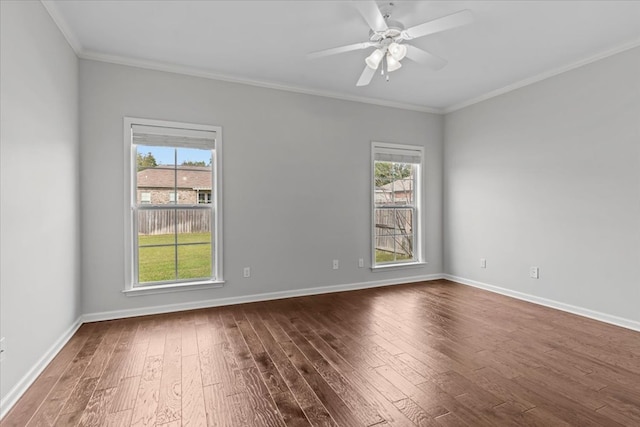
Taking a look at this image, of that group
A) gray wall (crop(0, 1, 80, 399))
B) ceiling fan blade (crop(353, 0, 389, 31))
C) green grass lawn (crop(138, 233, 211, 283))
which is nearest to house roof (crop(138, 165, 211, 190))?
green grass lawn (crop(138, 233, 211, 283))

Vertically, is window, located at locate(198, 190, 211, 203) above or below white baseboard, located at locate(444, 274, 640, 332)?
above

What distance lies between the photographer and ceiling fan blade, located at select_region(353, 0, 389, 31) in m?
2.03

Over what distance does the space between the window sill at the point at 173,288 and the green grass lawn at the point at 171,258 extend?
0.36ft

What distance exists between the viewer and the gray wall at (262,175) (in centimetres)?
329

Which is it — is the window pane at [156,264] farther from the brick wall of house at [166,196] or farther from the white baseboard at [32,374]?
the white baseboard at [32,374]

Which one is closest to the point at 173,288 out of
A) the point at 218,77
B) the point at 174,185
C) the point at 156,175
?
the point at 174,185

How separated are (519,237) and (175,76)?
4671 millimetres

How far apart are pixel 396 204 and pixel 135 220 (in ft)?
11.8

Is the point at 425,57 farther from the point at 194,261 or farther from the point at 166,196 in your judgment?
the point at 194,261

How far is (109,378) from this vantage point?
2182 millimetres

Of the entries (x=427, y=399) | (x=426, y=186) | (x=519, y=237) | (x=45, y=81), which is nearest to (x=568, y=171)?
(x=519, y=237)

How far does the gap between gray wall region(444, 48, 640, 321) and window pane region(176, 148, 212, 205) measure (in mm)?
3763

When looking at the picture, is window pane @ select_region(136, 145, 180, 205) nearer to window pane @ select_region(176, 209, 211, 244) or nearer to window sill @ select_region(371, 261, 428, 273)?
window pane @ select_region(176, 209, 211, 244)

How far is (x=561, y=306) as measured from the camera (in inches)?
142
